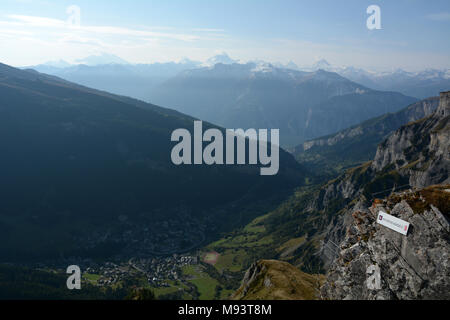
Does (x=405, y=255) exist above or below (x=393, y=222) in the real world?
below

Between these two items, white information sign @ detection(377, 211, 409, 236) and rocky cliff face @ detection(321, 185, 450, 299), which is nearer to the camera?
rocky cliff face @ detection(321, 185, 450, 299)

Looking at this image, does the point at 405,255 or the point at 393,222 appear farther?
the point at 393,222
